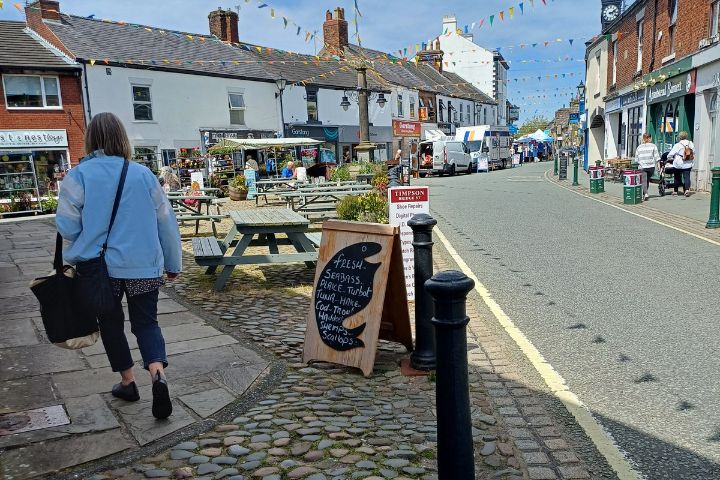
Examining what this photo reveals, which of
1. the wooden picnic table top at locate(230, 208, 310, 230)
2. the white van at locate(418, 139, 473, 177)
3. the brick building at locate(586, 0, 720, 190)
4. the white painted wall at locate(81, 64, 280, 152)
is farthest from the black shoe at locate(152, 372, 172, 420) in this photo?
the white van at locate(418, 139, 473, 177)

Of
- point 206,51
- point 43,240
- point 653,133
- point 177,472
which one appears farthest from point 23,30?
point 177,472

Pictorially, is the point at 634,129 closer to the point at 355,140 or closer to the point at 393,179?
the point at 393,179

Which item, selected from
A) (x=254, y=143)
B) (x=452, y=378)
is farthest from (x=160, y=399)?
(x=254, y=143)

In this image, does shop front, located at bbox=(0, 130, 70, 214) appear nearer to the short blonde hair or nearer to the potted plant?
the potted plant

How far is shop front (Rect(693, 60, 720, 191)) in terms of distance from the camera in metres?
15.7

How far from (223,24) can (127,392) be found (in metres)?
31.9

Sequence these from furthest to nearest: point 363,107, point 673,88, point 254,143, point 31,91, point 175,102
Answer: point 175,102 < point 254,143 < point 31,91 < point 673,88 < point 363,107

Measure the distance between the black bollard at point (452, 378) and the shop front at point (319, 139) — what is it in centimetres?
2834

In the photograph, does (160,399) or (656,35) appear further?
(656,35)

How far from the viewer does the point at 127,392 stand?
12.0 ft

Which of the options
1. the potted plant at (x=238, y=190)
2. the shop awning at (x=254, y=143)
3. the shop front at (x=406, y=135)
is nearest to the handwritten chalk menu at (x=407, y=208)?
the potted plant at (x=238, y=190)

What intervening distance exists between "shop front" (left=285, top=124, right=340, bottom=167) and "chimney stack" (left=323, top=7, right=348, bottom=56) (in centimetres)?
667

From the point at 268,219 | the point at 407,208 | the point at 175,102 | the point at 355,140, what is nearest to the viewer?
the point at 407,208

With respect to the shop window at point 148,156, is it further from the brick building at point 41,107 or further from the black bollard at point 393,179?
the black bollard at point 393,179
